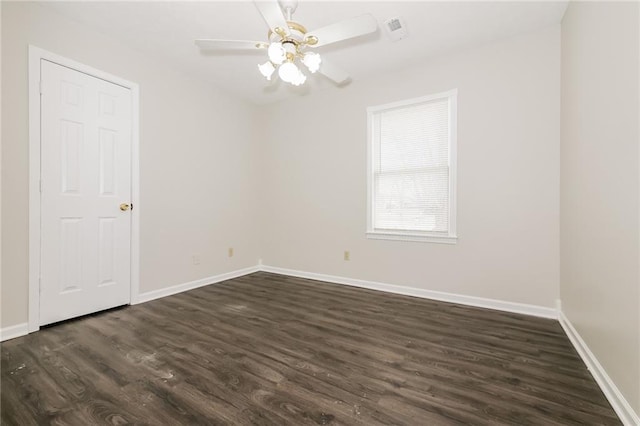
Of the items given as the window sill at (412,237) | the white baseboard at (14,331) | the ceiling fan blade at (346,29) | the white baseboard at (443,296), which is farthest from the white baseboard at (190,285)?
the ceiling fan blade at (346,29)

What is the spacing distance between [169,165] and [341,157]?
84.4 inches

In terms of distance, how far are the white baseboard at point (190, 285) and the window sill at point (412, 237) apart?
6.66 feet

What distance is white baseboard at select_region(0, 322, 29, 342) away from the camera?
2.23 meters

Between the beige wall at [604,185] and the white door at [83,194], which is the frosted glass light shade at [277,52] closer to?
the beige wall at [604,185]

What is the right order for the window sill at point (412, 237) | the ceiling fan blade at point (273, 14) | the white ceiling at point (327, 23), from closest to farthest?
the ceiling fan blade at point (273, 14) → the white ceiling at point (327, 23) → the window sill at point (412, 237)

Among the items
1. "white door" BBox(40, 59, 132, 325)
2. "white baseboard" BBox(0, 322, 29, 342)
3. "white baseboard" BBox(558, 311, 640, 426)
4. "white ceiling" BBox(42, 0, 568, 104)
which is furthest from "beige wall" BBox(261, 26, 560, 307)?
"white baseboard" BBox(0, 322, 29, 342)

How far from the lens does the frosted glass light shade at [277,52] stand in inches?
72.7

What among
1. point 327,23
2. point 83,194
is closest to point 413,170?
point 327,23

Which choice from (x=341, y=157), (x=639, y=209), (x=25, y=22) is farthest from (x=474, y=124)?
(x=25, y=22)

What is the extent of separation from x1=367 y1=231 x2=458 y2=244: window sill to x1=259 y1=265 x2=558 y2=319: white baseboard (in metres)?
0.57

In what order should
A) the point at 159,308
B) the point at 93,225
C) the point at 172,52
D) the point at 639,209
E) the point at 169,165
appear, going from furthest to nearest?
the point at 169,165, the point at 172,52, the point at 159,308, the point at 93,225, the point at 639,209

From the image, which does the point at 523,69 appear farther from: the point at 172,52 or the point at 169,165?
the point at 169,165

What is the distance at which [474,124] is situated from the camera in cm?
304

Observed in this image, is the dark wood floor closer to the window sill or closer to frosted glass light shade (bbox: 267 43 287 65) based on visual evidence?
the window sill
